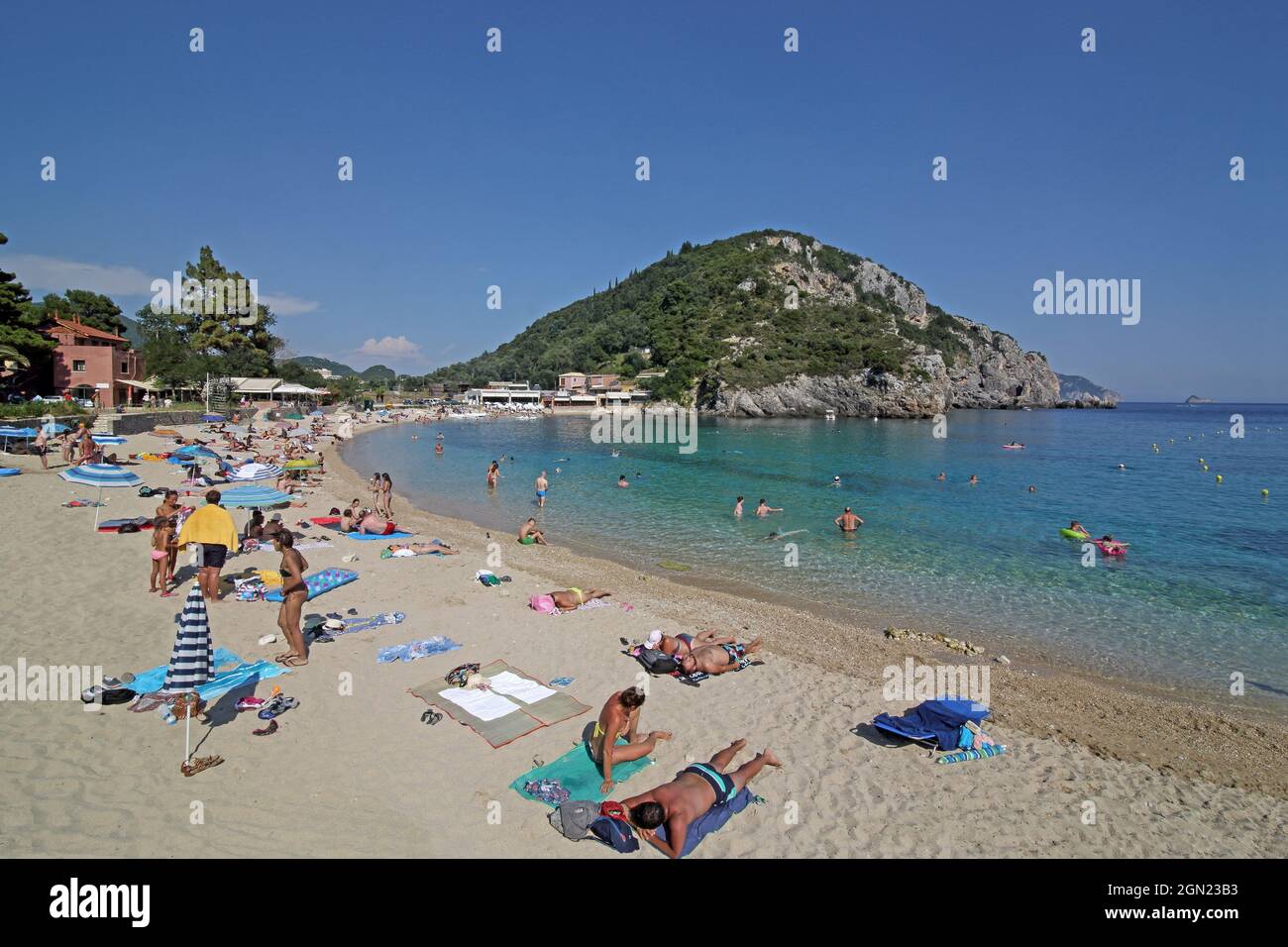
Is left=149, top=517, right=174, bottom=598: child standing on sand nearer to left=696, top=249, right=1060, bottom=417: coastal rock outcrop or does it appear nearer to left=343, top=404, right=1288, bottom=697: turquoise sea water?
left=343, top=404, right=1288, bottom=697: turquoise sea water

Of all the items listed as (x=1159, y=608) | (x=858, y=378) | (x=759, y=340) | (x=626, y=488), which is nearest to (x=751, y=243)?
(x=759, y=340)

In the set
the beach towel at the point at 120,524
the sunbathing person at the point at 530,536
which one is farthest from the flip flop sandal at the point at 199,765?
the sunbathing person at the point at 530,536

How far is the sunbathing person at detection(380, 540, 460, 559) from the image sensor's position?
1397 cm

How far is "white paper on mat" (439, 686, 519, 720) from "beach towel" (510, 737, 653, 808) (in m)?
1.08

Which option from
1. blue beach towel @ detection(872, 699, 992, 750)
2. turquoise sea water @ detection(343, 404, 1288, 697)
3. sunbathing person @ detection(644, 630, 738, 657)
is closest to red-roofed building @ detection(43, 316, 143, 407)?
turquoise sea water @ detection(343, 404, 1288, 697)

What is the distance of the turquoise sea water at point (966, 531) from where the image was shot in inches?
476

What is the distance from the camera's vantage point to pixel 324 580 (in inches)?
447

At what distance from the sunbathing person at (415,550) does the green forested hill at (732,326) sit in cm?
8808

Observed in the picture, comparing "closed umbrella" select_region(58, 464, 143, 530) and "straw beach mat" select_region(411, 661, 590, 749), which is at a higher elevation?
"closed umbrella" select_region(58, 464, 143, 530)

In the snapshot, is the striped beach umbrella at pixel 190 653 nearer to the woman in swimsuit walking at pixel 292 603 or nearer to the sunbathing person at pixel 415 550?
the woman in swimsuit walking at pixel 292 603

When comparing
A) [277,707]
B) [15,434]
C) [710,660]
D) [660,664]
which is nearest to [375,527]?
[277,707]

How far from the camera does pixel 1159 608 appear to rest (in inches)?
522

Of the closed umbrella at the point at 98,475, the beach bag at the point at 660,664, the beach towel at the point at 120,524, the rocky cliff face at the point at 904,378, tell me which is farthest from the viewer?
the rocky cliff face at the point at 904,378
